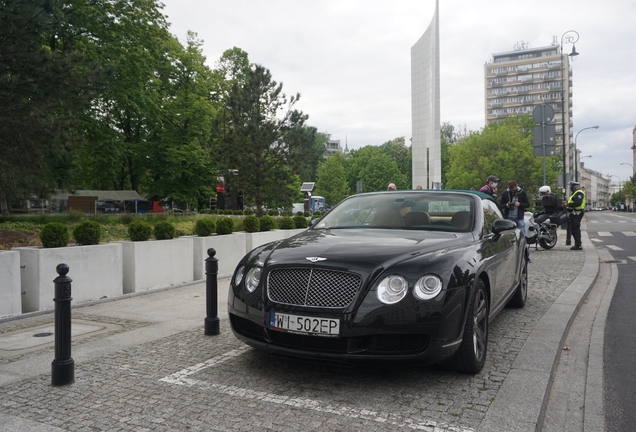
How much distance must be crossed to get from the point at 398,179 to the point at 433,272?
8244cm

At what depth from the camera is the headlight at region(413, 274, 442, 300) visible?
12.0ft

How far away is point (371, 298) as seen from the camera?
3652mm

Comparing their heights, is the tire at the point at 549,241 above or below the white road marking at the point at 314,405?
above

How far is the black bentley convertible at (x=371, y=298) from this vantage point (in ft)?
12.0

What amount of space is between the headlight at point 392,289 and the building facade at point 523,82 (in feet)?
429

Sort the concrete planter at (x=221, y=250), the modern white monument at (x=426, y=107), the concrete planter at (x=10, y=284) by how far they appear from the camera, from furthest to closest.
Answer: the modern white monument at (x=426, y=107) → the concrete planter at (x=221, y=250) → the concrete planter at (x=10, y=284)

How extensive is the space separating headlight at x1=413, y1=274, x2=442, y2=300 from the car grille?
409 mm

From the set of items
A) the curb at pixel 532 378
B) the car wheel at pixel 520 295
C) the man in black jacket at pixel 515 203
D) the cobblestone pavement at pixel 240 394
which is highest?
the man in black jacket at pixel 515 203

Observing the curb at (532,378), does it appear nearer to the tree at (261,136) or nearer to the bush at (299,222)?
the bush at (299,222)

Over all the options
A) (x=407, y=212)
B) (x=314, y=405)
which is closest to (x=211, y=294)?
(x=407, y=212)

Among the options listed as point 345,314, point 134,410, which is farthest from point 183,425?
point 345,314

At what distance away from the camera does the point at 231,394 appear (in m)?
3.79

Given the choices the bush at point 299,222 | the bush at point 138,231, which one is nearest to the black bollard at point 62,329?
the bush at point 138,231

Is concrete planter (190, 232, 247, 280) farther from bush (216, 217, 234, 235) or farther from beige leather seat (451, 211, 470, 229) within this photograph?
beige leather seat (451, 211, 470, 229)
